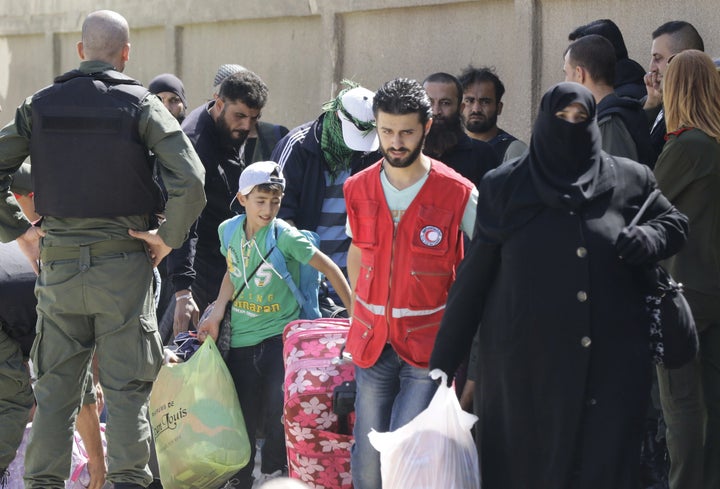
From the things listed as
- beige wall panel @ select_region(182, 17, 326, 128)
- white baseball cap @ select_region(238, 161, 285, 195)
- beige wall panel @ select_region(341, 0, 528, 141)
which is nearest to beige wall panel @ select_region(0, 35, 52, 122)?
beige wall panel @ select_region(182, 17, 326, 128)

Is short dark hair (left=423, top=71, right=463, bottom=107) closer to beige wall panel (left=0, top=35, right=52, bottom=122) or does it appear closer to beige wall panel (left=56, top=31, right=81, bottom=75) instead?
beige wall panel (left=56, top=31, right=81, bottom=75)

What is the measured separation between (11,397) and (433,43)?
3.87 meters

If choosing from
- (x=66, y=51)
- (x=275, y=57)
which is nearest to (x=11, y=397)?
(x=275, y=57)

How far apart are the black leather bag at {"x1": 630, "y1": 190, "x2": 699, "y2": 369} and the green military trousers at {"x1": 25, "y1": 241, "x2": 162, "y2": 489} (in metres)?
2.40

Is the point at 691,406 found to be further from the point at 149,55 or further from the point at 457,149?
the point at 149,55

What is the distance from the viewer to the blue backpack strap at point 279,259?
19.8 ft

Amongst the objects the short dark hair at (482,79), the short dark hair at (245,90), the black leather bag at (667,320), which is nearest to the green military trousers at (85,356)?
the short dark hair at (245,90)

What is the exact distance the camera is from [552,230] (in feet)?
13.8

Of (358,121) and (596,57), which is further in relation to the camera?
(358,121)

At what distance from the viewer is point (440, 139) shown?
21.0 ft

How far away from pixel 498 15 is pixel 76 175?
348cm

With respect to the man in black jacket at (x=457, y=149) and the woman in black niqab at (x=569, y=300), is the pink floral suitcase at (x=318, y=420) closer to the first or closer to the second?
Result: the woman in black niqab at (x=569, y=300)

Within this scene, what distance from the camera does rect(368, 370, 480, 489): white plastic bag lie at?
14.2 feet

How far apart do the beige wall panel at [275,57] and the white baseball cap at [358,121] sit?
122 inches
